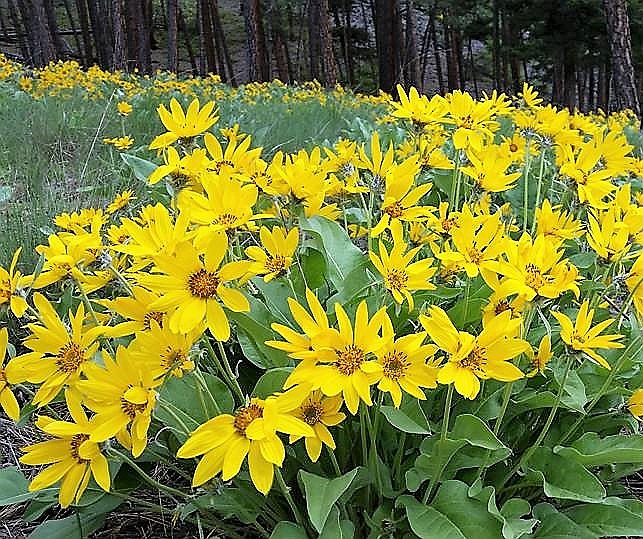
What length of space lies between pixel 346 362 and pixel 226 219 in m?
0.32

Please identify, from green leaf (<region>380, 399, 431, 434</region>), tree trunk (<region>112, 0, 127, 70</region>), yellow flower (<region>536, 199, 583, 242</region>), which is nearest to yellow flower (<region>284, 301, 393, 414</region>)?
green leaf (<region>380, 399, 431, 434</region>)

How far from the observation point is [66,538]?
1.33 m

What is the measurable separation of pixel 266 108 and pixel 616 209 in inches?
212

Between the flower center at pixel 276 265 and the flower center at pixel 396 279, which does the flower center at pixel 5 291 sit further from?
the flower center at pixel 396 279

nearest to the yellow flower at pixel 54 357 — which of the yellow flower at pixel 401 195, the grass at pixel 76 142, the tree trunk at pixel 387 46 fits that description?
the yellow flower at pixel 401 195

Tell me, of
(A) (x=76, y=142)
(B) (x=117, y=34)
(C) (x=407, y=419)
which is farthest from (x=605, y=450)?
(B) (x=117, y=34)

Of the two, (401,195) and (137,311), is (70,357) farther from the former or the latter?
(401,195)

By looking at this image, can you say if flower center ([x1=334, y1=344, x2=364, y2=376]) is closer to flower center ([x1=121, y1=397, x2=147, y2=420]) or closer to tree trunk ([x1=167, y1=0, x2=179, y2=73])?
flower center ([x1=121, y1=397, x2=147, y2=420])

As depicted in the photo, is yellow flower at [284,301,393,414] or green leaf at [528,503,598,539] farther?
green leaf at [528,503,598,539]

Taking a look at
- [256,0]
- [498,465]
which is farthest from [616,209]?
[256,0]

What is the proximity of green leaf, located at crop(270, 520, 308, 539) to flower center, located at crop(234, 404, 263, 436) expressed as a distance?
1.07 ft

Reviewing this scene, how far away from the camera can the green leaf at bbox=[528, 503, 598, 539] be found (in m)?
1.19

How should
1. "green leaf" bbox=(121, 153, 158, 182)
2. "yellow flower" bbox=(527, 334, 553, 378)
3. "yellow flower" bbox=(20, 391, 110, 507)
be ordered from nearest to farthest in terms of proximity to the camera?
"yellow flower" bbox=(20, 391, 110, 507) → "yellow flower" bbox=(527, 334, 553, 378) → "green leaf" bbox=(121, 153, 158, 182)

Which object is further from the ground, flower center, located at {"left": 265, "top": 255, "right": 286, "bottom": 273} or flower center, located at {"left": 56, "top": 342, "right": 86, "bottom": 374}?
flower center, located at {"left": 265, "top": 255, "right": 286, "bottom": 273}
